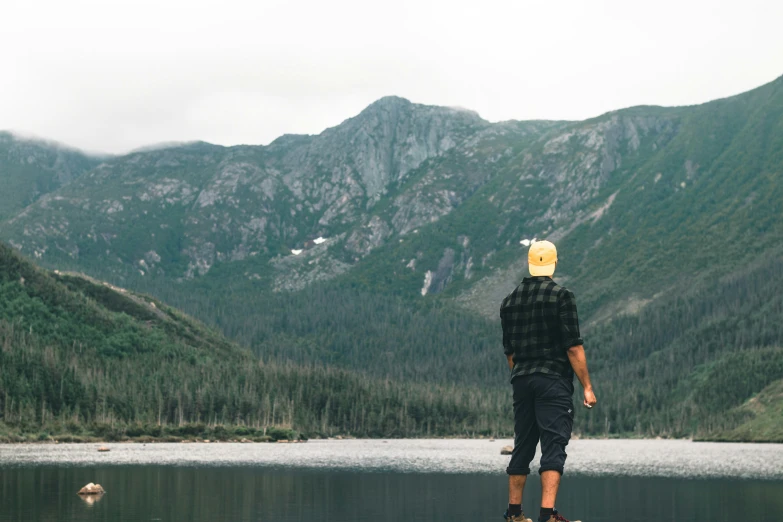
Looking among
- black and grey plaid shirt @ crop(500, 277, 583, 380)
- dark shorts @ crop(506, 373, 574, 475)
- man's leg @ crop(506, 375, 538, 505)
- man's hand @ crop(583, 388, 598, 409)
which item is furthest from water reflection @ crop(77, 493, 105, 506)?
man's hand @ crop(583, 388, 598, 409)

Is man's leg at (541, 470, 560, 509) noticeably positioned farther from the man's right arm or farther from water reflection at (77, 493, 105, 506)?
water reflection at (77, 493, 105, 506)

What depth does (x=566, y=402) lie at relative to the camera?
24781 mm

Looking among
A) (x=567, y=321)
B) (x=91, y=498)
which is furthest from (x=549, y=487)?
(x=91, y=498)

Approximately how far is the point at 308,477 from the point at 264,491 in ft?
65.3

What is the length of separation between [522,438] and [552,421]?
1228 millimetres

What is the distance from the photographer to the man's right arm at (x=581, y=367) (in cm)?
2370

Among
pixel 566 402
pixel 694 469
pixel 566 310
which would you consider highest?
pixel 566 310

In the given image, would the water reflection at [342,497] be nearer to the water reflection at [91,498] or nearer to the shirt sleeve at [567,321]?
the water reflection at [91,498]

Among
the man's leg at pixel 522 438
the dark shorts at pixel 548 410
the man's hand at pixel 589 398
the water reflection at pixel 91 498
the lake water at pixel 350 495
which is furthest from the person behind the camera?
the water reflection at pixel 91 498

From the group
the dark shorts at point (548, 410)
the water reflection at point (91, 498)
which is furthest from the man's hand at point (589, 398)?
the water reflection at point (91, 498)

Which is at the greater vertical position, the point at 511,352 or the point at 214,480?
the point at 511,352

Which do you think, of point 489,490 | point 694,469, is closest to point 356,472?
point 489,490

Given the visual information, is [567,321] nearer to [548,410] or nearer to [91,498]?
[548,410]

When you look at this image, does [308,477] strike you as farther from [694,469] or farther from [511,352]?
[511,352]
